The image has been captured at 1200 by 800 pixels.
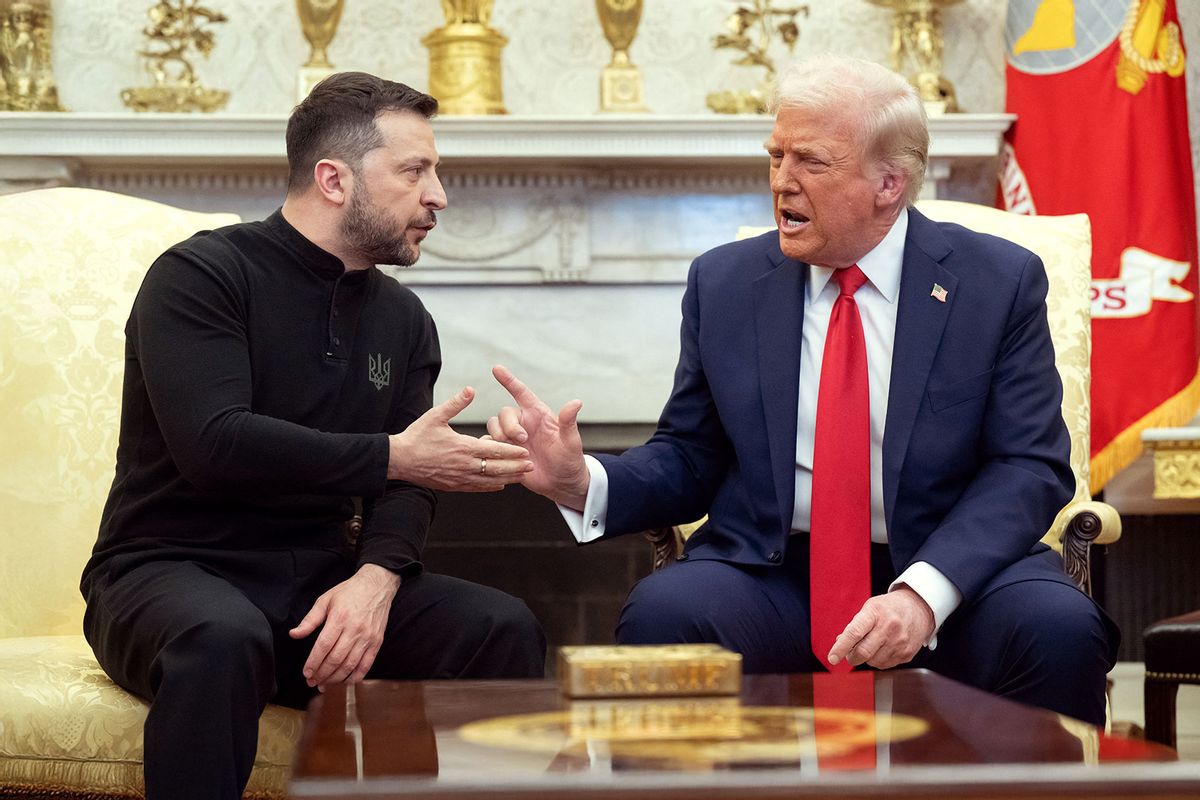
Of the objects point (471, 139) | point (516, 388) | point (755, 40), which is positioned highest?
point (755, 40)

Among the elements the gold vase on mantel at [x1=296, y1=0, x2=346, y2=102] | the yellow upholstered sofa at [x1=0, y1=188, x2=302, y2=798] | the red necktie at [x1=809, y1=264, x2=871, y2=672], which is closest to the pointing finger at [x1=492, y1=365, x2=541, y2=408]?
the red necktie at [x1=809, y1=264, x2=871, y2=672]

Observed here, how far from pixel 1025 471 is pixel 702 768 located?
121cm

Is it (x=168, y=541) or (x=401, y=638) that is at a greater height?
(x=168, y=541)

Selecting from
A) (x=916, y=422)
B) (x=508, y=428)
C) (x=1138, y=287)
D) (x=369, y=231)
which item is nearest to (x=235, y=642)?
(x=508, y=428)

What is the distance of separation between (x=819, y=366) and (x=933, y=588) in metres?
0.49

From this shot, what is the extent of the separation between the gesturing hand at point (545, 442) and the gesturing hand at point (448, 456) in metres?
0.07

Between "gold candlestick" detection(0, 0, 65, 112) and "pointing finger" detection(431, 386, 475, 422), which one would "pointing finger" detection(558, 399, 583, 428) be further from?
"gold candlestick" detection(0, 0, 65, 112)

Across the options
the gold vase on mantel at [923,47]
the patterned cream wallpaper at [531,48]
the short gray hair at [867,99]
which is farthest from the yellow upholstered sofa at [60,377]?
the gold vase on mantel at [923,47]

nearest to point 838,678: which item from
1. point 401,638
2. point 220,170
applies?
point 401,638

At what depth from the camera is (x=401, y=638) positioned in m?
2.41

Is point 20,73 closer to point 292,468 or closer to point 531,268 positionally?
point 531,268

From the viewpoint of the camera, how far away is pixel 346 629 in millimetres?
2260

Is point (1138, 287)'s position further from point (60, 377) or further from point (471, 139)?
point (60, 377)

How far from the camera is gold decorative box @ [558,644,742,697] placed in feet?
5.57
